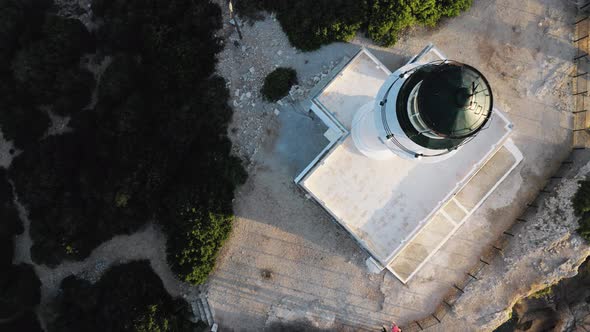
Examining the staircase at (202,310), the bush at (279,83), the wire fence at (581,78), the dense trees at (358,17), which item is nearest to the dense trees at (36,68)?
the bush at (279,83)

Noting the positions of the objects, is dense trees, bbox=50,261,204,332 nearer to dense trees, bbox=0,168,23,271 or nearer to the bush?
dense trees, bbox=0,168,23,271

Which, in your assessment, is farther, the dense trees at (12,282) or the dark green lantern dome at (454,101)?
the dense trees at (12,282)

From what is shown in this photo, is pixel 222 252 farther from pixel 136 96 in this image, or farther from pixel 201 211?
pixel 136 96

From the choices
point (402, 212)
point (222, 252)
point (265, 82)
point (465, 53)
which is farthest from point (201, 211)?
point (465, 53)

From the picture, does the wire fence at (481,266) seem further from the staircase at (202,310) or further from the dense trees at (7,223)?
the dense trees at (7,223)

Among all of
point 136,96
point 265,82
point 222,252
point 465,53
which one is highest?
point 136,96

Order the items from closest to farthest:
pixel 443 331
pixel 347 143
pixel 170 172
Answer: pixel 347 143 → pixel 443 331 → pixel 170 172
